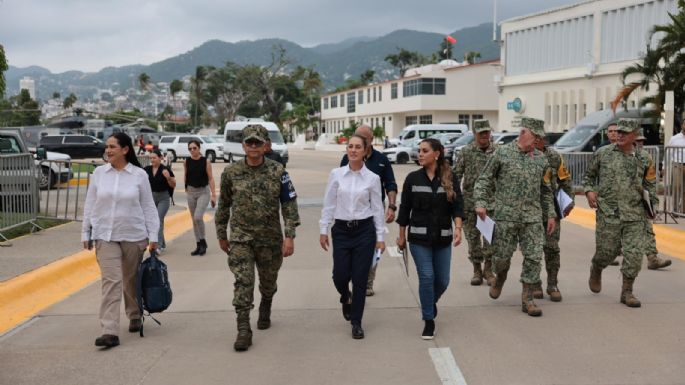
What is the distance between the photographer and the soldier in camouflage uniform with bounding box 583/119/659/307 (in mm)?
7414

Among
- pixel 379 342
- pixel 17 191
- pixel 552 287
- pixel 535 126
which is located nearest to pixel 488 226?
pixel 535 126

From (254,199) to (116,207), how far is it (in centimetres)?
120

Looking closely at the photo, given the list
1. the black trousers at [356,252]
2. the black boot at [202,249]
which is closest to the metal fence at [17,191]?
the black boot at [202,249]

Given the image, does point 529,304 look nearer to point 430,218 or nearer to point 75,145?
point 430,218

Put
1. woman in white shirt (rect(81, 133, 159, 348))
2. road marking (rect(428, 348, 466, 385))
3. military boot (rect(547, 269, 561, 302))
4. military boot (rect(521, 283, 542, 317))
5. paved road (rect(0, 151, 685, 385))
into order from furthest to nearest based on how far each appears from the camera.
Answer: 1. military boot (rect(547, 269, 561, 302))
2. military boot (rect(521, 283, 542, 317))
3. woman in white shirt (rect(81, 133, 159, 348))
4. paved road (rect(0, 151, 685, 385))
5. road marking (rect(428, 348, 466, 385))

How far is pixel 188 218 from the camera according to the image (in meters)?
15.6

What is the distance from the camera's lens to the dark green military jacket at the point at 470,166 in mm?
8289

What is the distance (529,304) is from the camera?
7105 millimetres

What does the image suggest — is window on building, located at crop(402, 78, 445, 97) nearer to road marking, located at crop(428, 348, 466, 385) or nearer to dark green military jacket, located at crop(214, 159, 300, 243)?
dark green military jacket, located at crop(214, 159, 300, 243)

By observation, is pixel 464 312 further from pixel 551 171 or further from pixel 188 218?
pixel 188 218

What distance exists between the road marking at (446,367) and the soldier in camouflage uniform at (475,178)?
246 cm

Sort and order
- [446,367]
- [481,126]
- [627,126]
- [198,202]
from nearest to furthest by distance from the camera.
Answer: [446,367]
[627,126]
[481,126]
[198,202]

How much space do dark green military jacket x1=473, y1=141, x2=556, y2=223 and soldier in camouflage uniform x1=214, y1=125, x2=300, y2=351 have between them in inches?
76.0

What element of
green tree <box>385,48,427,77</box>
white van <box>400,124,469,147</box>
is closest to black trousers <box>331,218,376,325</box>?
Result: white van <box>400,124,469,147</box>
